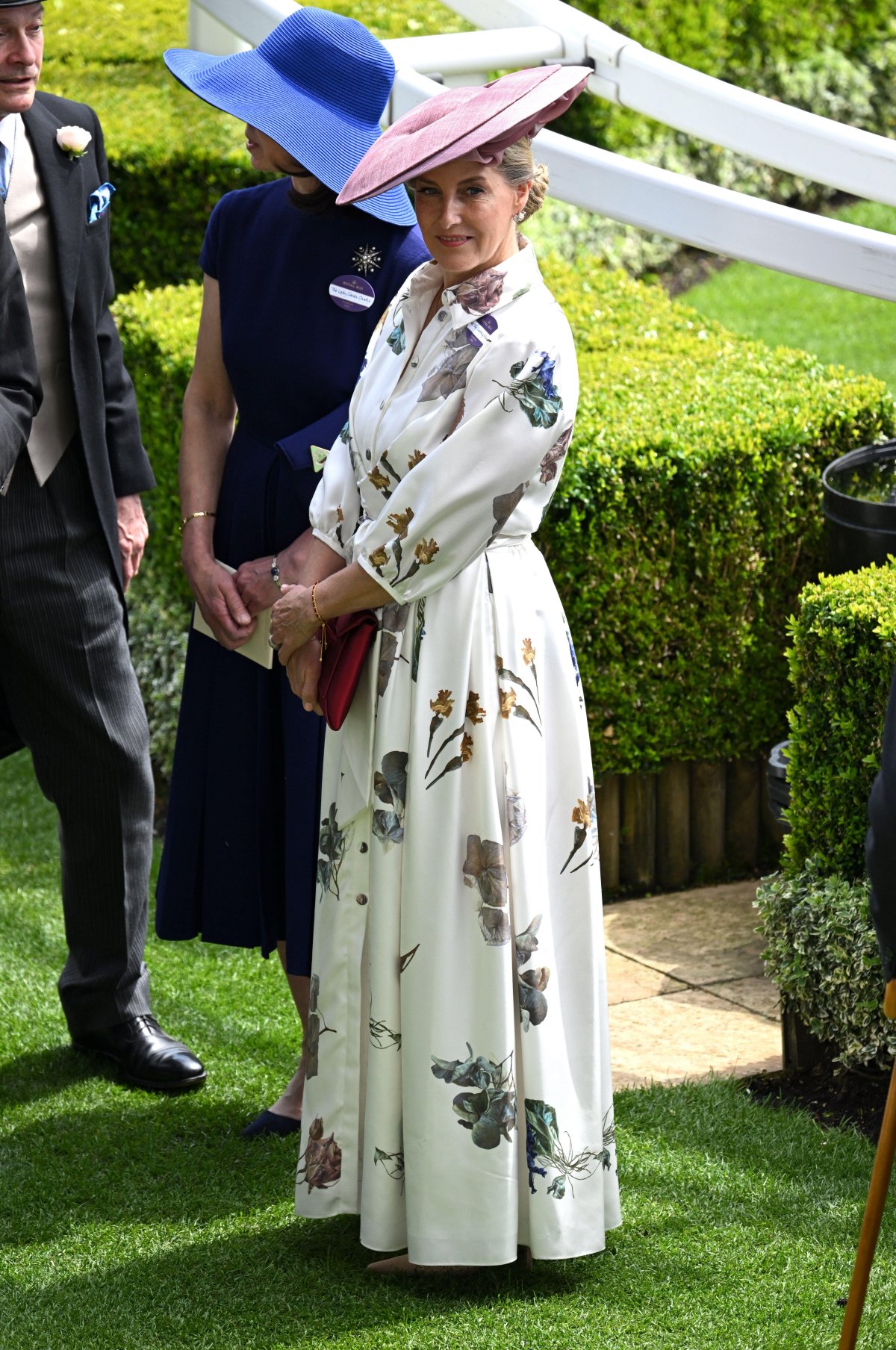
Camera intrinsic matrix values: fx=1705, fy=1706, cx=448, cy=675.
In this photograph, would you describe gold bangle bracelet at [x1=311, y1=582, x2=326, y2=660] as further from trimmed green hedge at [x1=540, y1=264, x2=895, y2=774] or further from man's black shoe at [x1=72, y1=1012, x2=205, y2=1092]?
trimmed green hedge at [x1=540, y1=264, x2=895, y2=774]

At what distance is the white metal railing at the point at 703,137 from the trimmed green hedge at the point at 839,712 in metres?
1.26

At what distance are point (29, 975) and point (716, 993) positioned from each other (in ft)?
6.47

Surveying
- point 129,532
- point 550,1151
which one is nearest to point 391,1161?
point 550,1151

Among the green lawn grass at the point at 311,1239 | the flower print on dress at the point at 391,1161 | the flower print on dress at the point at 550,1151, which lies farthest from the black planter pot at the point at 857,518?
the flower print on dress at the point at 391,1161

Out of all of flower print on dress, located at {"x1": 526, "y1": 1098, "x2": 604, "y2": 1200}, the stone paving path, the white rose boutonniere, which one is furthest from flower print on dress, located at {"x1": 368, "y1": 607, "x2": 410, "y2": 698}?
the stone paving path

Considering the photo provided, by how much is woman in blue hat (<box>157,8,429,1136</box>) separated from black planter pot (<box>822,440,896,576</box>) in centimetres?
179

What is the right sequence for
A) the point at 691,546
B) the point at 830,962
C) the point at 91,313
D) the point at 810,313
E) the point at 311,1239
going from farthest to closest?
the point at 810,313
the point at 691,546
the point at 830,962
the point at 91,313
the point at 311,1239

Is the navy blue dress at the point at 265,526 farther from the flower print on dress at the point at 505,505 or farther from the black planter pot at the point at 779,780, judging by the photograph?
the black planter pot at the point at 779,780

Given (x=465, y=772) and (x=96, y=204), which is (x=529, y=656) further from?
(x=96, y=204)

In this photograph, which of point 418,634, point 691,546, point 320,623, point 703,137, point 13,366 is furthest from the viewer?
point 703,137

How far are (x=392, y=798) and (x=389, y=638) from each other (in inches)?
11.9

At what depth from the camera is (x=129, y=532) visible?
426 cm

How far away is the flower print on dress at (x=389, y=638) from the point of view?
3217 mm

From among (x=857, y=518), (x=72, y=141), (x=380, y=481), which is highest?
(x=72, y=141)
